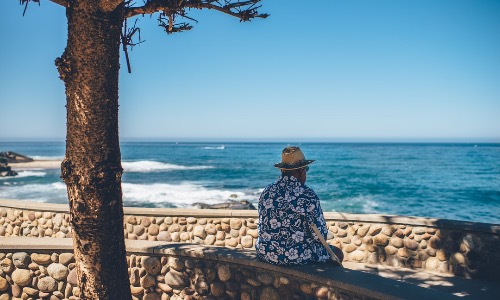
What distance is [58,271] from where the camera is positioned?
15.4 ft

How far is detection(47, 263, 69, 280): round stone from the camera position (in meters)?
4.69

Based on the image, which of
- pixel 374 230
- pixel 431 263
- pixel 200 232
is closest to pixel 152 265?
pixel 200 232

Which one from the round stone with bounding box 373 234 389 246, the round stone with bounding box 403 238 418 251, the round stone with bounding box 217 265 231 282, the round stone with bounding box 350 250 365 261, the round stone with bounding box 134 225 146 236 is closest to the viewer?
the round stone with bounding box 217 265 231 282

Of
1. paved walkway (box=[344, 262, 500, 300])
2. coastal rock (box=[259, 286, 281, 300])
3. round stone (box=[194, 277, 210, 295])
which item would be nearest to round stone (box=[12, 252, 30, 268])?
round stone (box=[194, 277, 210, 295])

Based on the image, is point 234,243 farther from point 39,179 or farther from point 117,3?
point 39,179

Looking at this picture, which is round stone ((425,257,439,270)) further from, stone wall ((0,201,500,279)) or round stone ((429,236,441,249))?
round stone ((429,236,441,249))

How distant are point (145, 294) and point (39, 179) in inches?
1466

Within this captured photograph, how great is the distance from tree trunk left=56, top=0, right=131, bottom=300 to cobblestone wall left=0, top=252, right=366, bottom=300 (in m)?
1.06

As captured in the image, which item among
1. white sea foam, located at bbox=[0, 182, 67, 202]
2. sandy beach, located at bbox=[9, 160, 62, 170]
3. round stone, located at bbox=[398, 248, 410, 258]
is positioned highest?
round stone, located at bbox=[398, 248, 410, 258]

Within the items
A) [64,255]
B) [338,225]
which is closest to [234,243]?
[338,225]

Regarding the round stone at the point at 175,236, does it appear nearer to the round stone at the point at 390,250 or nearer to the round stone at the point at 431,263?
the round stone at the point at 390,250

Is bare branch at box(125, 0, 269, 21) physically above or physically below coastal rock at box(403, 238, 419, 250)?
above

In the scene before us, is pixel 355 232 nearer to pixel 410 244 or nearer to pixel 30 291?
pixel 410 244

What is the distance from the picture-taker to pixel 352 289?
330cm
